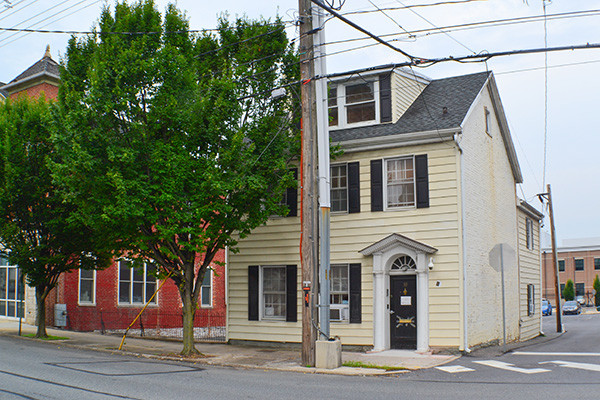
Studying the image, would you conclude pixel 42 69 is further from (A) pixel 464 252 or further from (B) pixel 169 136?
(A) pixel 464 252

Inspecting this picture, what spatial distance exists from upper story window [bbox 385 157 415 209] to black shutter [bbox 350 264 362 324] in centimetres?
217

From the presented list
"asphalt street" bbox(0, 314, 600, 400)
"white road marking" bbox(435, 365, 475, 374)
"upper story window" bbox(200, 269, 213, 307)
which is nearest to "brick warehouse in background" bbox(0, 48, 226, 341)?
"upper story window" bbox(200, 269, 213, 307)

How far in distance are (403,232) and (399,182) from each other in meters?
1.55

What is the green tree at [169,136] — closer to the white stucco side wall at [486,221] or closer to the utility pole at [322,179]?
the utility pole at [322,179]

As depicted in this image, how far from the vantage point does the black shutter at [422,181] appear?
54.9ft

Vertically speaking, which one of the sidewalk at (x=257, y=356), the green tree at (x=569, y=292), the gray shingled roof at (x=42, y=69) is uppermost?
the gray shingled roof at (x=42, y=69)

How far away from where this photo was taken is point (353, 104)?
19.2 meters

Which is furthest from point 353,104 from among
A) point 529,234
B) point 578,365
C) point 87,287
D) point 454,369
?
point 87,287

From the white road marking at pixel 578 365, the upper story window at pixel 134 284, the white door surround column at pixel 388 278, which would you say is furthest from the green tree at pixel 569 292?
the white road marking at pixel 578 365

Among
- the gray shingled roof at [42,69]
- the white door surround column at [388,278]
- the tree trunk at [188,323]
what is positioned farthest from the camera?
the gray shingled roof at [42,69]

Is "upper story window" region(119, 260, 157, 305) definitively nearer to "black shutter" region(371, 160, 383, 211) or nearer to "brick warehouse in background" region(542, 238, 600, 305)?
"black shutter" region(371, 160, 383, 211)

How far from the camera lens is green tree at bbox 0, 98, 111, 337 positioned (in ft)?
63.5

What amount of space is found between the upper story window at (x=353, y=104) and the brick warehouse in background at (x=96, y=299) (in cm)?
1051

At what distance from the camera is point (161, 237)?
605 inches
